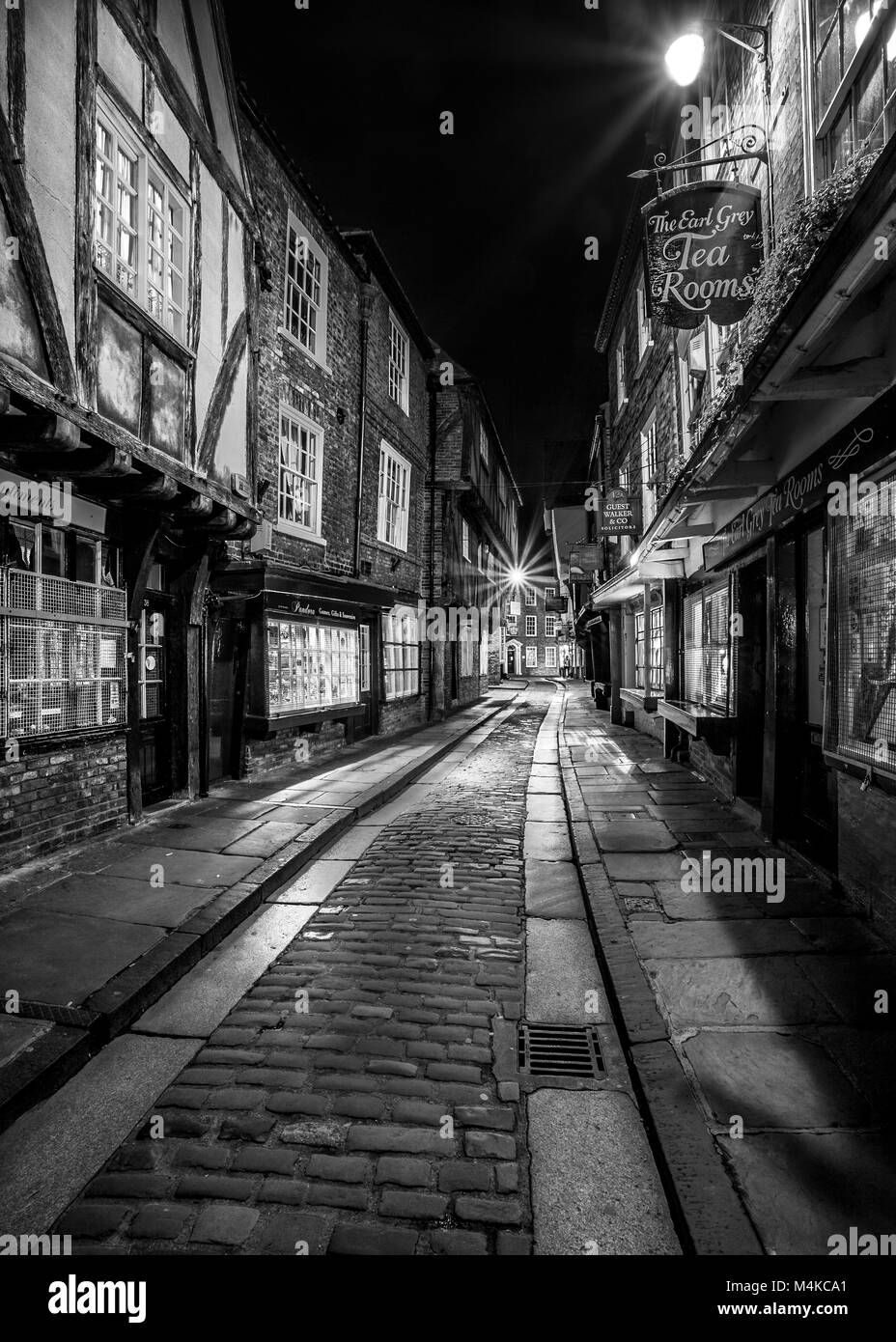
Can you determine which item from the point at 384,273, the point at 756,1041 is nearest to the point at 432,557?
the point at 384,273

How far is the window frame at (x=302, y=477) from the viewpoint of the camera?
10.3 metres

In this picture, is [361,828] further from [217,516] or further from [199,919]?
[217,516]

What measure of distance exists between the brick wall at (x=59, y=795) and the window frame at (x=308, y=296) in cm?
751

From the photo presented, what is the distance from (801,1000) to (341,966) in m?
2.70

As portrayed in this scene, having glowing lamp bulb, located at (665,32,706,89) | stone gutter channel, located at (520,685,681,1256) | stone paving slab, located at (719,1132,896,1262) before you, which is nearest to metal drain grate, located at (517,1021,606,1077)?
stone gutter channel, located at (520,685,681,1256)

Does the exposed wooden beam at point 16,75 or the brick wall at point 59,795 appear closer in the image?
the exposed wooden beam at point 16,75

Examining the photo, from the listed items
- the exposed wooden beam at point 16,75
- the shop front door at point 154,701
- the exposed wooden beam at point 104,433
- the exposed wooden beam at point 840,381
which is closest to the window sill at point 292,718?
the shop front door at point 154,701

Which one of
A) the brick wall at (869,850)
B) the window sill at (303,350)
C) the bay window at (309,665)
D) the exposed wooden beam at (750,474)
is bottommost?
the brick wall at (869,850)

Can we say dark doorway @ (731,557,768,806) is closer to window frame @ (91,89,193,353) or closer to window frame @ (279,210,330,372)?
window frame @ (91,89,193,353)

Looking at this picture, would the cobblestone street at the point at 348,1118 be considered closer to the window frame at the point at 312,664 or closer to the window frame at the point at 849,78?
the window frame at the point at 312,664

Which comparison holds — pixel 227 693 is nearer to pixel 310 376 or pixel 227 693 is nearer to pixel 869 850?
pixel 310 376

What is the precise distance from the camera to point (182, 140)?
22.7 feet

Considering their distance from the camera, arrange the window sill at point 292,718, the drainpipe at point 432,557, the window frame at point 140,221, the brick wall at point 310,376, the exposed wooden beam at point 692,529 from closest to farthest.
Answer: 1. the window frame at point 140,221
2. the exposed wooden beam at point 692,529
3. the window sill at point 292,718
4. the brick wall at point 310,376
5. the drainpipe at point 432,557

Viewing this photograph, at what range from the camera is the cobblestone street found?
2.18 m
